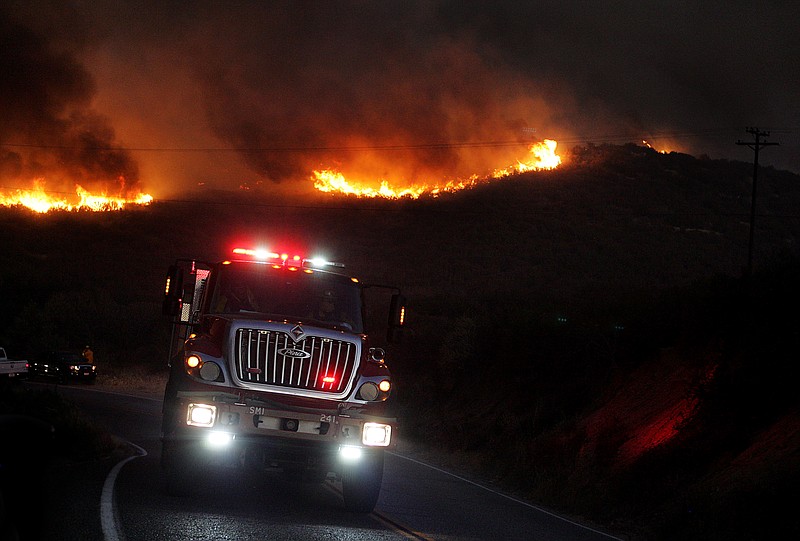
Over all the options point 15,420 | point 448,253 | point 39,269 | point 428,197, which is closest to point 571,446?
point 15,420

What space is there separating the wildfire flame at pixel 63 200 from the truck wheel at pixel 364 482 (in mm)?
93578

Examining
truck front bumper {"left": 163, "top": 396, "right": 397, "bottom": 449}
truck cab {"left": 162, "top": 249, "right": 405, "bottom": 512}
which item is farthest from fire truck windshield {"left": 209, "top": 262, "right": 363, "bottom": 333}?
truck front bumper {"left": 163, "top": 396, "right": 397, "bottom": 449}

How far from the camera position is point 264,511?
995cm

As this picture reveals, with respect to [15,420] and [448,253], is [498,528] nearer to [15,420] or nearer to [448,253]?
[15,420]

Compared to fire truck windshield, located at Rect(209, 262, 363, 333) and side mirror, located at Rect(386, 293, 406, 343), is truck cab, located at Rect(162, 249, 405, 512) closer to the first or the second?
fire truck windshield, located at Rect(209, 262, 363, 333)

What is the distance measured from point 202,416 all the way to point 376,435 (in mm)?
1852

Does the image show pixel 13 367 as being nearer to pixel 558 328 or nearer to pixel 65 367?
pixel 65 367

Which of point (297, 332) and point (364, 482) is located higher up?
point (297, 332)

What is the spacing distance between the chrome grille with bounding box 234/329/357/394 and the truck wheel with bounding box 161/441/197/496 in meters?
0.99

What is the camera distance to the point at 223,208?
97.9m

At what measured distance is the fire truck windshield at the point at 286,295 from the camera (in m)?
11.1

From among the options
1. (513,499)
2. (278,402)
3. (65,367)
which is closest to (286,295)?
(278,402)

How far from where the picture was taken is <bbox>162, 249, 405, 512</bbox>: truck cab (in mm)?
9617

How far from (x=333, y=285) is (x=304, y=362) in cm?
173
